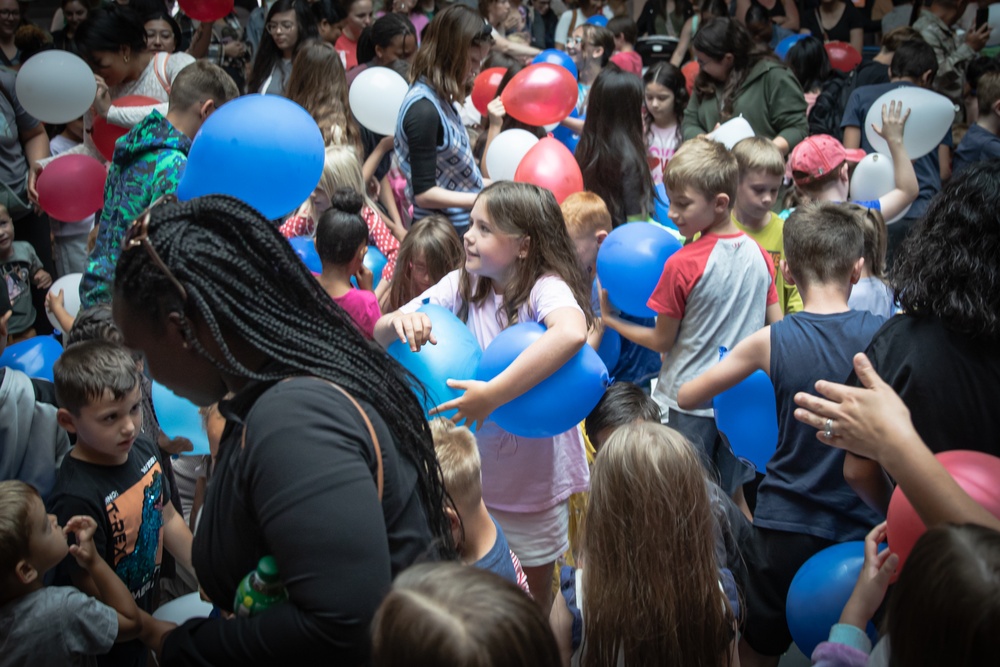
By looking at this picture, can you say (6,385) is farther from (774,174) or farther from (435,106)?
(774,174)

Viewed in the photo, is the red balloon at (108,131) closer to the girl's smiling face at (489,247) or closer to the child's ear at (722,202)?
the girl's smiling face at (489,247)

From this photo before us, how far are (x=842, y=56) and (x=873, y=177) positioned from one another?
147 inches

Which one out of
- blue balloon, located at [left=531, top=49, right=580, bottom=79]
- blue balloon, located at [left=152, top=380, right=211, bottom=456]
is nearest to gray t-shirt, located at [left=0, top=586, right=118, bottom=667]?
blue balloon, located at [left=152, top=380, right=211, bottom=456]

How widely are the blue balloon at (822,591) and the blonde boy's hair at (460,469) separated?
0.75m

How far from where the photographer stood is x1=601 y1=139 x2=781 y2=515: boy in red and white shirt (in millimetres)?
2953

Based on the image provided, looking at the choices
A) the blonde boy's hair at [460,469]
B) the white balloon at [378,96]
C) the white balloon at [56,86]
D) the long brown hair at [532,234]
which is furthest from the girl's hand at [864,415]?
the white balloon at [56,86]

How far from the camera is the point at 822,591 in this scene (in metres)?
1.93

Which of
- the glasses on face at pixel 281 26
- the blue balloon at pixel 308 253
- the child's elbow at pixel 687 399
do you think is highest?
the glasses on face at pixel 281 26

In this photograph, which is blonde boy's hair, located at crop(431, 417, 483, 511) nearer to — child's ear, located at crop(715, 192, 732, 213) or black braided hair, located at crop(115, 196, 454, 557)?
black braided hair, located at crop(115, 196, 454, 557)

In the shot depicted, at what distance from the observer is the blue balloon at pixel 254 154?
101 inches

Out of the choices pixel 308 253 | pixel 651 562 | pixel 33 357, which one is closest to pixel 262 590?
pixel 651 562

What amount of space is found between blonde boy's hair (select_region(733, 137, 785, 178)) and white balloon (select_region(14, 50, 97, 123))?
2.87 metres

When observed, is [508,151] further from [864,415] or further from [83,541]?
[864,415]

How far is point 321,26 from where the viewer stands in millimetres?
6012
